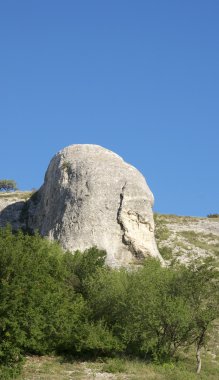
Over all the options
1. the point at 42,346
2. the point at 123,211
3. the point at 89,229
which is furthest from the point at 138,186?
the point at 42,346

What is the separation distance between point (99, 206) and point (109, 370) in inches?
716

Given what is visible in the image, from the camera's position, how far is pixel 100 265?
127 feet

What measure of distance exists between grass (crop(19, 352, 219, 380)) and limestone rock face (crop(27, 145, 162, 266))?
12435mm

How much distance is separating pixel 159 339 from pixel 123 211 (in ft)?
51.6

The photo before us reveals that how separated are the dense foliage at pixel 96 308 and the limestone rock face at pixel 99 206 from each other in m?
9.30

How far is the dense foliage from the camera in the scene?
30.4 metres

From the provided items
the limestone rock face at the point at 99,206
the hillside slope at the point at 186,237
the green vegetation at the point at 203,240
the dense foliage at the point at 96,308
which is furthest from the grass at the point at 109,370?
the green vegetation at the point at 203,240

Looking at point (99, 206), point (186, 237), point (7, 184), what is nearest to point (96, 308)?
point (99, 206)

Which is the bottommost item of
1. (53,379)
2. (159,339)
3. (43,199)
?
(53,379)

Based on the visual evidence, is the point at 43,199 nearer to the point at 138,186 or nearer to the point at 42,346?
the point at 138,186

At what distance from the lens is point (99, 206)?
47.3 metres

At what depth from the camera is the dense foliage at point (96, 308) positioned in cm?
3038

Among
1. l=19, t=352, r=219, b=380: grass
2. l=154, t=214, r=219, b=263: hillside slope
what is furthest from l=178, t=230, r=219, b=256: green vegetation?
l=19, t=352, r=219, b=380: grass

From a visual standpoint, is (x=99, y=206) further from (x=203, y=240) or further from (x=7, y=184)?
(x=7, y=184)
